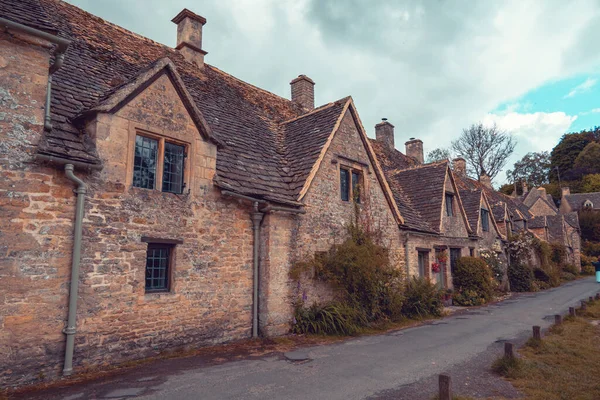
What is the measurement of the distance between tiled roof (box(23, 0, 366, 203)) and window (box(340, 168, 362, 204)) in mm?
1502

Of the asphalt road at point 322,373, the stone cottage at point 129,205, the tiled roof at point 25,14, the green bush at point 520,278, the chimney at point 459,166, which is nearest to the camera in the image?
the asphalt road at point 322,373

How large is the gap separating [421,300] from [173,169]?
10019 mm

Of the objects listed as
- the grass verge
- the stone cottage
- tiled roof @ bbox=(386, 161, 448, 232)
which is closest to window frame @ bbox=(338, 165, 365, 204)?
the stone cottage

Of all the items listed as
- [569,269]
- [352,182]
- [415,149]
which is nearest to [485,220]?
[415,149]

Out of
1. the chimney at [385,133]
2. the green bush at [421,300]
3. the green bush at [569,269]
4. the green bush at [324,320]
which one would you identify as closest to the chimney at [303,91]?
the chimney at [385,133]

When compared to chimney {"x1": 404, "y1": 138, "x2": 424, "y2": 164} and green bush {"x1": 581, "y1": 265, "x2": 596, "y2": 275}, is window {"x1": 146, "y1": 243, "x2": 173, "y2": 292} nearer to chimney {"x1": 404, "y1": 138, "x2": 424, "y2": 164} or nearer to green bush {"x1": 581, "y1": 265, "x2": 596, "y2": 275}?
chimney {"x1": 404, "y1": 138, "x2": 424, "y2": 164}

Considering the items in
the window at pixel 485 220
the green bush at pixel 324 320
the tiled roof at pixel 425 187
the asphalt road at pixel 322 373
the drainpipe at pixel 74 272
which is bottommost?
the asphalt road at pixel 322 373

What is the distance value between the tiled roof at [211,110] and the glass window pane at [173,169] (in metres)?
0.91

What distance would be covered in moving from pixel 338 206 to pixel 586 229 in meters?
49.9

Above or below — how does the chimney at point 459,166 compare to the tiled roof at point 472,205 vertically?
above

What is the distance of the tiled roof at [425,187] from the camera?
18078mm

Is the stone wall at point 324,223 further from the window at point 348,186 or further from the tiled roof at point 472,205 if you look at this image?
the tiled roof at point 472,205

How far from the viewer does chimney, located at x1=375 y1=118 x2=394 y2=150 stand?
24.6 m

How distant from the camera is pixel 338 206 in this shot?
1225cm
